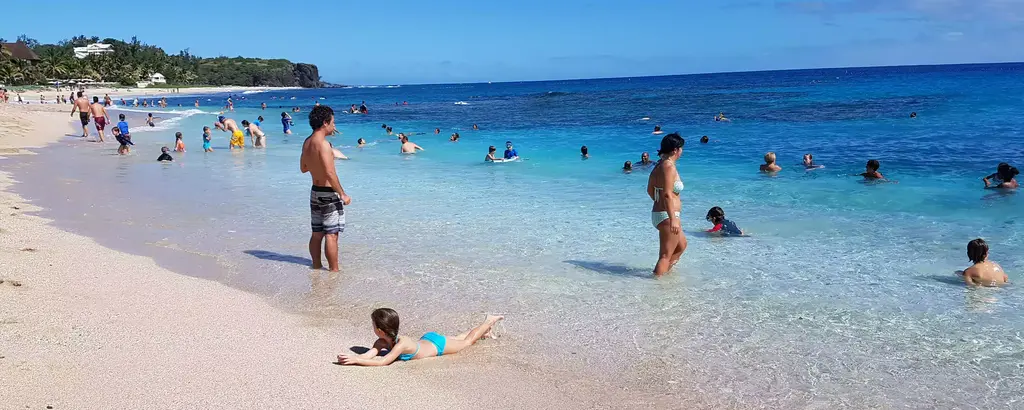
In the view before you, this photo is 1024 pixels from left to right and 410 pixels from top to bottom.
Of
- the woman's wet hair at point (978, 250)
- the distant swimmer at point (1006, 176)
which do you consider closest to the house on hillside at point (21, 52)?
the distant swimmer at point (1006, 176)

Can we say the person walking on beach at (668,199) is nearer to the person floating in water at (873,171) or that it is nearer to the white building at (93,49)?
the person floating in water at (873,171)

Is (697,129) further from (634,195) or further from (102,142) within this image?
(102,142)

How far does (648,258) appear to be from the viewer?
27.1 feet

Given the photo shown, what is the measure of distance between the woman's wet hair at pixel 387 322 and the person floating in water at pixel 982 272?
555 cm

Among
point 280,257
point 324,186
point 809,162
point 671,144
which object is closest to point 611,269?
point 671,144

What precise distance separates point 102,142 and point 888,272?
23.9 metres

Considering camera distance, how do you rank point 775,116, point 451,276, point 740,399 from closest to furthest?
point 740,399 → point 451,276 → point 775,116

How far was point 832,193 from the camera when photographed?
13281 millimetres

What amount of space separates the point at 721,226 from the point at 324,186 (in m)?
5.25

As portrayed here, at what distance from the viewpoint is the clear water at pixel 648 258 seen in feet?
16.8

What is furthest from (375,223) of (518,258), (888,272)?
(888,272)

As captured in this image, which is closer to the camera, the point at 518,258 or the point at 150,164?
the point at 518,258

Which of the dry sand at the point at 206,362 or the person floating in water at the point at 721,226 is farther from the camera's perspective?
the person floating in water at the point at 721,226

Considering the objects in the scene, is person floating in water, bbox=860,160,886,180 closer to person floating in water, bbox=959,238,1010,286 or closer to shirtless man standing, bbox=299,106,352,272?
person floating in water, bbox=959,238,1010,286
